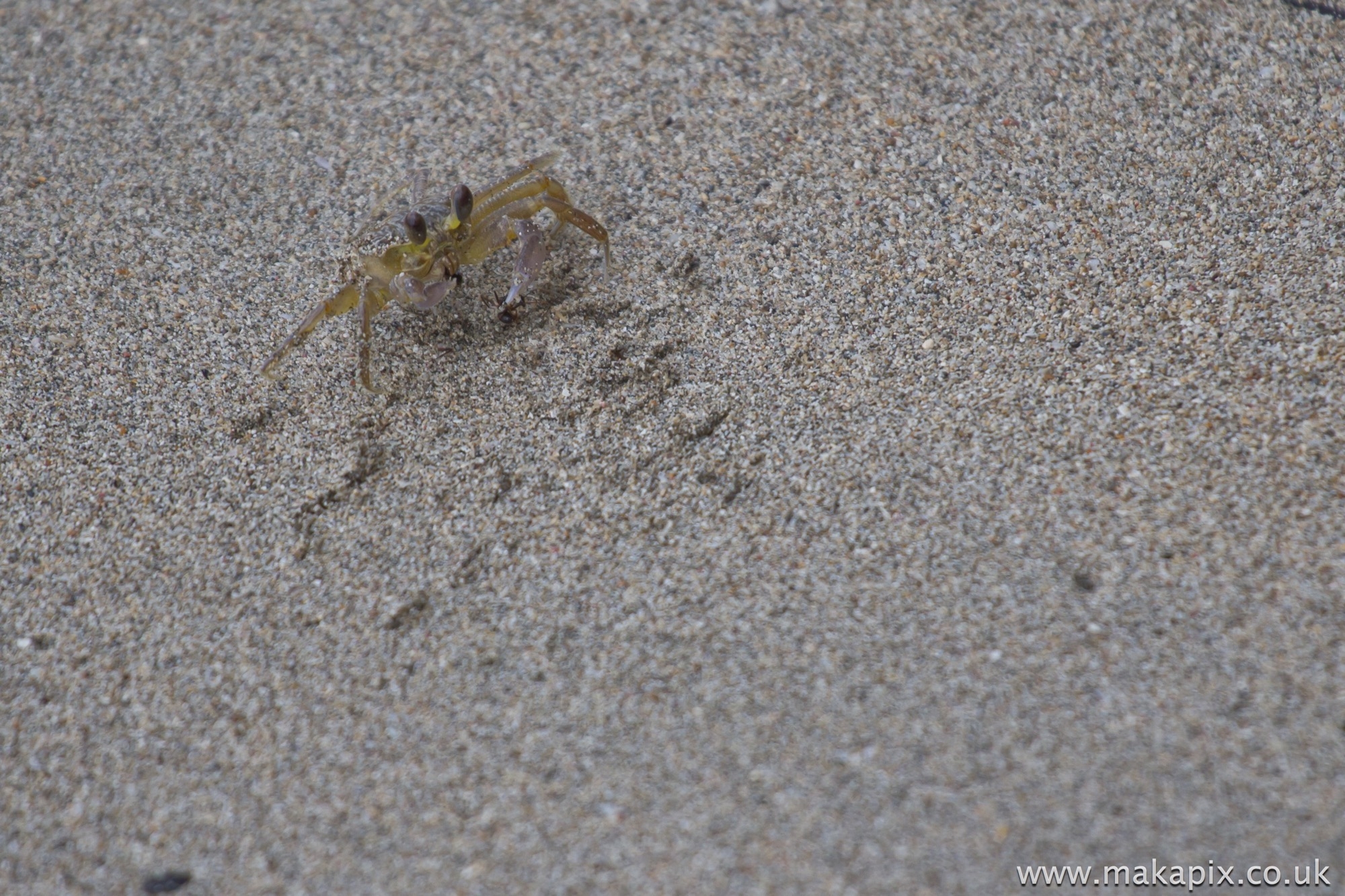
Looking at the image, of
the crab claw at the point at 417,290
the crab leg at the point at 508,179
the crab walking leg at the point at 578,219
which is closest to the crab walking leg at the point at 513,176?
the crab leg at the point at 508,179

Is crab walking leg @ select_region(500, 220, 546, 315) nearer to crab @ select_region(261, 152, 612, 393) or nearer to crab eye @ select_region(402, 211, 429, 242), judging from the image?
crab @ select_region(261, 152, 612, 393)

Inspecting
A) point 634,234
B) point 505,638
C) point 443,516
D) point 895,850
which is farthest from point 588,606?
point 634,234

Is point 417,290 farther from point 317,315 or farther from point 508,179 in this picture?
point 508,179

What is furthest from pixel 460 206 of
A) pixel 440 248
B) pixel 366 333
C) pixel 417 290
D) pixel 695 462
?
pixel 695 462

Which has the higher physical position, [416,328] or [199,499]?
[416,328]

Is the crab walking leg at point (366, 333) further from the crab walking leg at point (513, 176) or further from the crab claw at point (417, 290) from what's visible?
the crab walking leg at point (513, 176)

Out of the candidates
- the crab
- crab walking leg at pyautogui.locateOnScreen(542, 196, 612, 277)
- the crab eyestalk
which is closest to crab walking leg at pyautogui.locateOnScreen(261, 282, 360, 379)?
the crab

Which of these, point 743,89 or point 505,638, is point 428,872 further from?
point 743,89
